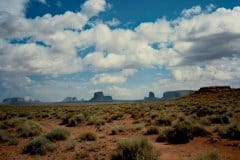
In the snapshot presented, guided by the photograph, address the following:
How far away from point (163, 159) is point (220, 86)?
100751 millimetres

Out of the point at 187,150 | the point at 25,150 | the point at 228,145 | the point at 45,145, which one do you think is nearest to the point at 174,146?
the point at 187,150

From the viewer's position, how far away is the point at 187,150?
47.5 ft

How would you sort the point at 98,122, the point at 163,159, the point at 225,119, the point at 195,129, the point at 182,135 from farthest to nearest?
the point at 98,122, the point at 225,119, the point at 195,129, the point at 182,135, the point at 163,159

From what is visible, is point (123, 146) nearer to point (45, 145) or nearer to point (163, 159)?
point (163, 159)

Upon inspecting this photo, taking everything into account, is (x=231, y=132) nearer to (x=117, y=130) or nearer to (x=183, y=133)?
(x=183, y=133)

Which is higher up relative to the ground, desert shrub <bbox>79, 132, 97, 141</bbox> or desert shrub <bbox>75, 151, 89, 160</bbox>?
desert shrub <bbox>79, 132, 97, 141</bbox>

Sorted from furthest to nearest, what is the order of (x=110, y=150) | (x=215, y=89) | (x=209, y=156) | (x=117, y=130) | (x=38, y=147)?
(x=215, y=89), (x=117, y=130), (x=38, y=147), (x=110, y=150), (x=209, y=156)

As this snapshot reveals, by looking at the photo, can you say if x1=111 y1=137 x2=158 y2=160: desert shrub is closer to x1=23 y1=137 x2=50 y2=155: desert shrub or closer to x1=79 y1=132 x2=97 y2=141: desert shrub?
x1=23 y1=137 x2=50 y2=155: desert shrub

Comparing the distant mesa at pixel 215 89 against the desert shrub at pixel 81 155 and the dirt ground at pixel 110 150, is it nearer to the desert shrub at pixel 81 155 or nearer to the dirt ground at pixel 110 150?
the dirt ground at pixel 110 150

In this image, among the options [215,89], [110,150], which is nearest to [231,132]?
[110,150]

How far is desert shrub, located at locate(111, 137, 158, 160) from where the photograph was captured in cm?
1173

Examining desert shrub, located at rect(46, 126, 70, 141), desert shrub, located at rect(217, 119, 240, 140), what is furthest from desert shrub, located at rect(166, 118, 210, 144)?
desert shrub, located at rect(46, 126, 70, 141)

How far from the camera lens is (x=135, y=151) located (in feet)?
39.1

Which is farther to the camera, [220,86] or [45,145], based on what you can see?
[220,86]
